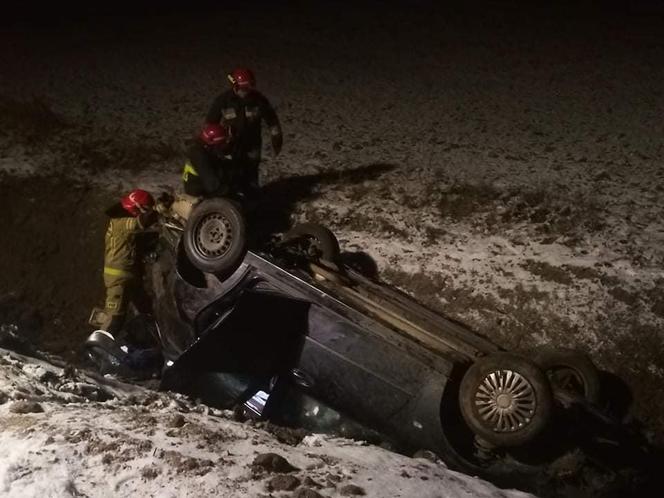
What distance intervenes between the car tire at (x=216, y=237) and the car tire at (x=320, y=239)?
99 cm

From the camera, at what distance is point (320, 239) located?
6.28 m

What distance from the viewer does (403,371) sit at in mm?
4641

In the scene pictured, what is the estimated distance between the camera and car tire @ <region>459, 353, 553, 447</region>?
427 centimetres

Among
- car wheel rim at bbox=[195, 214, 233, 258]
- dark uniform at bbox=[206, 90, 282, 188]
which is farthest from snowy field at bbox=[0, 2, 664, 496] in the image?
car wheel rim at bbox=[195, 214, 233, 258]

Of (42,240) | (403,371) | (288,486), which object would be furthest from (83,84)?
(288,486)

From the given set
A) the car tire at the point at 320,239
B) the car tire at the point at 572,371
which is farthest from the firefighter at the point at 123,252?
the car tire at the point at 572,371

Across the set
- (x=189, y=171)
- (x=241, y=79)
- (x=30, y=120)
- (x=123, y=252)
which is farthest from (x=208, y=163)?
(x=30, y=120)

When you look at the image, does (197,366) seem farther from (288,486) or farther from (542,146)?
(542,146)

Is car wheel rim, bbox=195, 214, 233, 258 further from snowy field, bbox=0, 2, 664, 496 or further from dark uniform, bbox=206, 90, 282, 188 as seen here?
dark uniform, bbox=206, 90, 282, 188

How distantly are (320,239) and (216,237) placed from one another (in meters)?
1.23

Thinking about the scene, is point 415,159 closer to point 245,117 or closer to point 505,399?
point 245,117

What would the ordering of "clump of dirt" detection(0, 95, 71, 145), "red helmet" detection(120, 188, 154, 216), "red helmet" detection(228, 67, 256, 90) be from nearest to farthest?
"red helmet" detection(120, 188, 154, 216) < "red helmet" detection(228, 67, 256, 90) < "clump of dirt" detection(0, 95, 71, 145)

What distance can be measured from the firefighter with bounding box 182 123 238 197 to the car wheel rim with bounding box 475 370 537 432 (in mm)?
3468

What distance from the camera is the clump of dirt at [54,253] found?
736 cm
